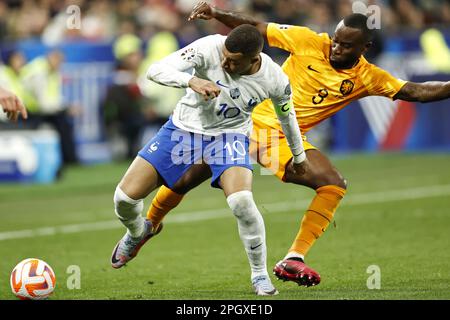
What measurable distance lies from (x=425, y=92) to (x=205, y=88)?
2597 mm

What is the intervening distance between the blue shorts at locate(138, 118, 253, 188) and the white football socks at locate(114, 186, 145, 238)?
34cm

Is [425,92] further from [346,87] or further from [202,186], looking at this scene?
[202,186]

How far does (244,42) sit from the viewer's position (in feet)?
28.2

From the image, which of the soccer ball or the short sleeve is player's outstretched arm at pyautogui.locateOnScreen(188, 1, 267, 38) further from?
the soccer ball

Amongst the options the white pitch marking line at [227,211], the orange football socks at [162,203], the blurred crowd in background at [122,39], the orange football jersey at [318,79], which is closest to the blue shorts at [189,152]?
the orange football socks at [162,203]

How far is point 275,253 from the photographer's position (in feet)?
37.7

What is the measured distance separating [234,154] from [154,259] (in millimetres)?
2650

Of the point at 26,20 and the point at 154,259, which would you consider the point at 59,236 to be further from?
the point at 26,20

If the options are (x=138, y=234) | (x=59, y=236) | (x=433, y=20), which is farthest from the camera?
(x=433, y=20)

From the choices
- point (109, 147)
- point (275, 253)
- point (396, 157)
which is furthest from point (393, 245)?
point (109, 147)

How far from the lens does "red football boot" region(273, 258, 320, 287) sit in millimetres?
8898

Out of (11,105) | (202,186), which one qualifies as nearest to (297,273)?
(11,105)
